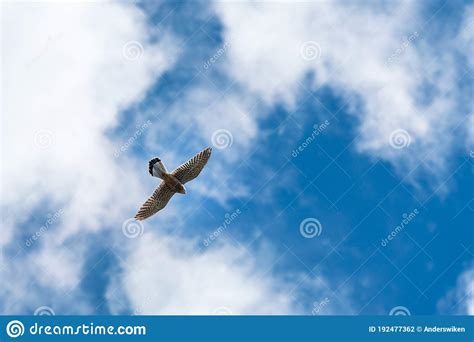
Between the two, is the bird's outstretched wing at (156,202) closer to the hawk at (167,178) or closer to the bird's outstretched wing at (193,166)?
the hawk at (167,178)

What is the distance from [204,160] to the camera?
45375mm

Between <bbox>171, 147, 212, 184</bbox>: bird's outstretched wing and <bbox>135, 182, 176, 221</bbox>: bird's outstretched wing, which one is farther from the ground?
<bbox>171, 147, 212, 184</bbox>: bird's outstretched wing

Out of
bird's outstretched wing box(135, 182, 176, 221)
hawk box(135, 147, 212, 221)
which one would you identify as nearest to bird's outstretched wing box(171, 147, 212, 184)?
hawk box(135, 147, 212, 221)

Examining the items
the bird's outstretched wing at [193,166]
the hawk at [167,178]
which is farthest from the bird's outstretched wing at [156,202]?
the bird's outstretched wing at [193,166]

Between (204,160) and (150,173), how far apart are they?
4.24m

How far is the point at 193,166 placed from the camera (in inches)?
1781

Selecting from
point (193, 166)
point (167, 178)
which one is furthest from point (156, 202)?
point (193, 166)

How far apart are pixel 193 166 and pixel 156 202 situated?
4.00m

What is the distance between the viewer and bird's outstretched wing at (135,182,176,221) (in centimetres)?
4488

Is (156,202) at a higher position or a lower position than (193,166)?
lower

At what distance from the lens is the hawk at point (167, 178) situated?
44.6 meters

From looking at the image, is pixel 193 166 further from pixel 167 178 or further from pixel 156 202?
pixel 156 202

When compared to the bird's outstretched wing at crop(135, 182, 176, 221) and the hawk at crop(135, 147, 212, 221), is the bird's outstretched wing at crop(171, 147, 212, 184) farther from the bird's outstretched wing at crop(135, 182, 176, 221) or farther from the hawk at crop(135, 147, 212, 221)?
the bird's outstretched wing at crop(135, 182, 176, 221)

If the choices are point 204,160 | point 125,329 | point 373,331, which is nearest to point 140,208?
point 204,160
